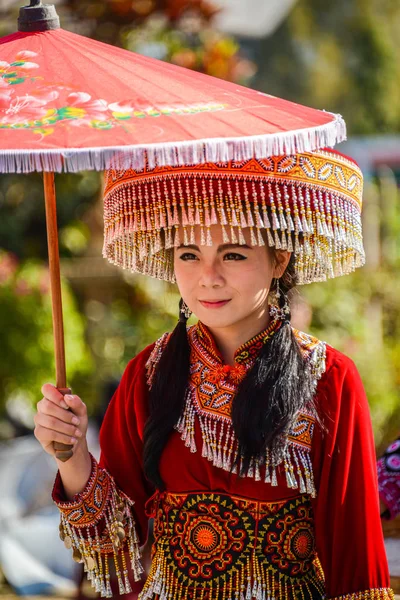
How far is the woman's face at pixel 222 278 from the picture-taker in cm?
211

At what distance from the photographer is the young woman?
2.06m

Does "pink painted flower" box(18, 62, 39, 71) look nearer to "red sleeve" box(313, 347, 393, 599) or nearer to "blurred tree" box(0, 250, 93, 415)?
"red sleeve" box(313, 347, 393, 599)

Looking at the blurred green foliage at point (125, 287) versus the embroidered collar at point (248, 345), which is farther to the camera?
the blurred green foliage at point (125, 287)

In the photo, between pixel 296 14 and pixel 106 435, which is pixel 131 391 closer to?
pixel 106 435

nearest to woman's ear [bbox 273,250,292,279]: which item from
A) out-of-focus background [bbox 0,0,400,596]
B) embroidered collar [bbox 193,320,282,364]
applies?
embroidered collar [bbox 193,320,282,364]

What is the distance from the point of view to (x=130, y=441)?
7.73 feet

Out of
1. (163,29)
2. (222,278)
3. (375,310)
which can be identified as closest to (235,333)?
(222,278)

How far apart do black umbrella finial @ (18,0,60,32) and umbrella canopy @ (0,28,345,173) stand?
0.09m

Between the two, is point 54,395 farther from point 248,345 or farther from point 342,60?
point 342,60

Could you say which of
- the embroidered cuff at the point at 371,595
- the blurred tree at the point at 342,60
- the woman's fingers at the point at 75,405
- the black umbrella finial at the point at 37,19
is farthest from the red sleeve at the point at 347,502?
the blurred tree at the point at 342,60

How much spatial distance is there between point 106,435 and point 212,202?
2.49 feet

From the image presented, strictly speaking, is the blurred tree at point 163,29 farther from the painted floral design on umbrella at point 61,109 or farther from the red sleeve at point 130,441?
the painted floral design on umbrella at point 61,109

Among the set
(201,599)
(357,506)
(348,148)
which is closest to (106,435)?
(201,599)

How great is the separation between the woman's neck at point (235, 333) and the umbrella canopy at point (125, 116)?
57 cm
